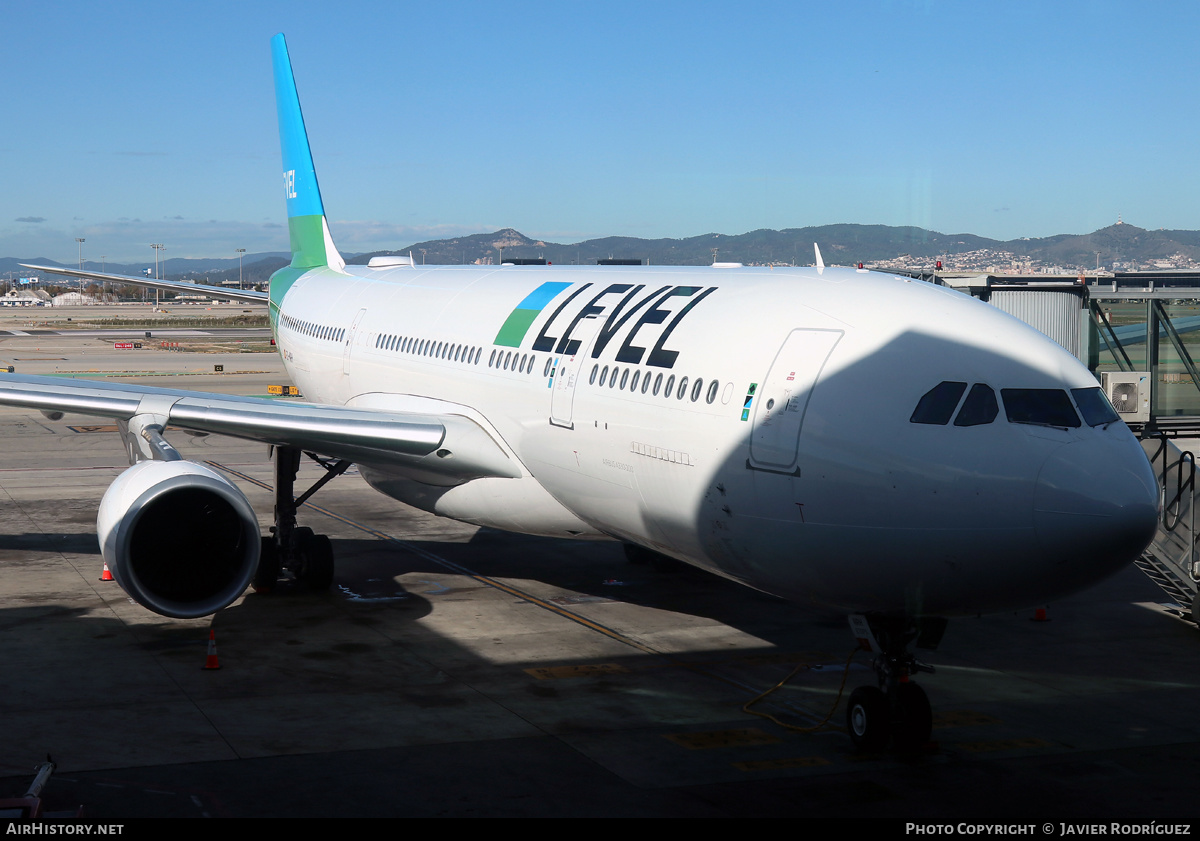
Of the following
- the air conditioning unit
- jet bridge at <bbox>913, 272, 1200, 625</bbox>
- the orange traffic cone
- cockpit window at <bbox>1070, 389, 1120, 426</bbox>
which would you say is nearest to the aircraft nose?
cockpit window at <bbox>1070, 389, 1120, 426</bbox>

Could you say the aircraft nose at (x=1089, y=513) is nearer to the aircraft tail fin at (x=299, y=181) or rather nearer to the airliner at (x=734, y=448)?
the airliner at (x=734, y=448)

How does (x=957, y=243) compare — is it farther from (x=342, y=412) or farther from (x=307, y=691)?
(x=307, y=691)

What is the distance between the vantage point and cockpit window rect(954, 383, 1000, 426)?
8375 mm

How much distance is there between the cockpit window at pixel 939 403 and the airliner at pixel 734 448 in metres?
0.02

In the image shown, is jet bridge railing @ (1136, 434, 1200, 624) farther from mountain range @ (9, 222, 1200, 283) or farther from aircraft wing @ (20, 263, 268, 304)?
aircraft wing @ (20, 263, 268, 304)

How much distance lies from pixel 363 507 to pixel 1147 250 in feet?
180

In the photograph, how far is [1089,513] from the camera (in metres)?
7.85

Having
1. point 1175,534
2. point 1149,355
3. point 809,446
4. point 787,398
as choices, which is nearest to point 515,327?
point 787,398

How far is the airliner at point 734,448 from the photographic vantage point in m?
8.21

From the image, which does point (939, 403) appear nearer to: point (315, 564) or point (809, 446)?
point (809, 446)

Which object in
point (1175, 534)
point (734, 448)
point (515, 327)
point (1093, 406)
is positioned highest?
point (515, 327)

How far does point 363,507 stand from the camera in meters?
22.8

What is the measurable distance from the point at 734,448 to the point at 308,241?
62.9ft

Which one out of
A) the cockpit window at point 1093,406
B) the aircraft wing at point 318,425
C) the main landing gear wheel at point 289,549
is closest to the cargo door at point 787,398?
the cockpit window at point 1093,406
